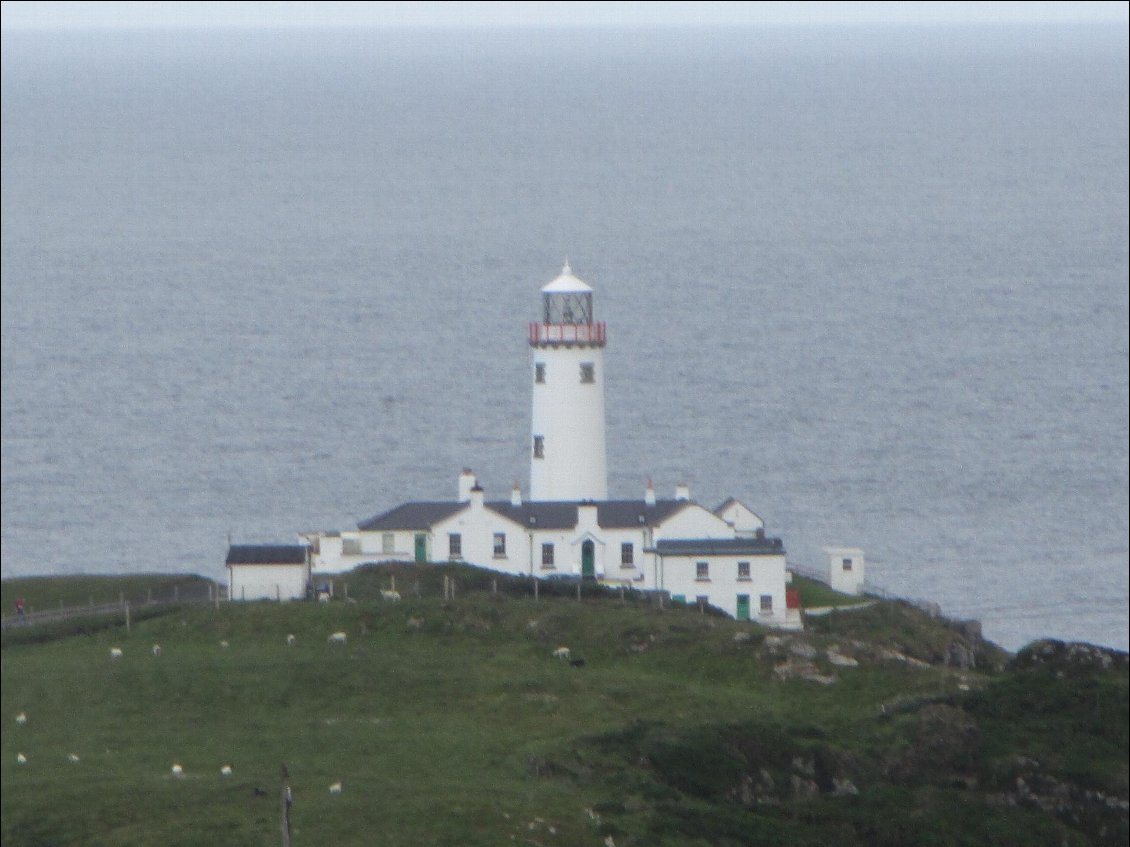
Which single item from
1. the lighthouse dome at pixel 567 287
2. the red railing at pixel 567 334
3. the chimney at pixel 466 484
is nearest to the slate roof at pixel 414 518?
the chimney at pixel 466 484

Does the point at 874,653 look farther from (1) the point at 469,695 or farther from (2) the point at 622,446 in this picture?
(2) the point at 622,446

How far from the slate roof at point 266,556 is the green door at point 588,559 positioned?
5.81m

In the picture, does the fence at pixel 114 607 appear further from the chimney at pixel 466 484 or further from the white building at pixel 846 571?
the white building at pixel 846 571

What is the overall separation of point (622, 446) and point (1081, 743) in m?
56.4

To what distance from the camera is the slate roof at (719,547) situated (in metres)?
57.8

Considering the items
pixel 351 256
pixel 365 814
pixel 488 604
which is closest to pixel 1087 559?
pixel 488 604

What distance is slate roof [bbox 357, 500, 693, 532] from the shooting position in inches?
2350

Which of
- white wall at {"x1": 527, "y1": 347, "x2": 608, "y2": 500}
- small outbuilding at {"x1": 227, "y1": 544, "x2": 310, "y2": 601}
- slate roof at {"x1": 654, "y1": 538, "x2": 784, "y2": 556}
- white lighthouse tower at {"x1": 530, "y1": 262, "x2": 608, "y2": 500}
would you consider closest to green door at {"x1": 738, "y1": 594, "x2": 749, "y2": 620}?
slate roof at {"x1": 654, "y1": 538, "x2": 784, "y2": 556}

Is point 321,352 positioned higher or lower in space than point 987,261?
lower

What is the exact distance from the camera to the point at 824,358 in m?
126

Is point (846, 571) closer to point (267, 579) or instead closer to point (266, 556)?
point (266, 556)

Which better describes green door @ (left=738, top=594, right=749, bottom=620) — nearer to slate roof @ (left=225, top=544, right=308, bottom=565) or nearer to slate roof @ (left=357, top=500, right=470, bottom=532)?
slate roof @ (left=357, top=500, right=470, bottom=532)

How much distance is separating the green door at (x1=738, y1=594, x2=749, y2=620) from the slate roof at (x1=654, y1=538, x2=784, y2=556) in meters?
0.87

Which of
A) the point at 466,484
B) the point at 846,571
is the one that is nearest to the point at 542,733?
the point at 466,484
